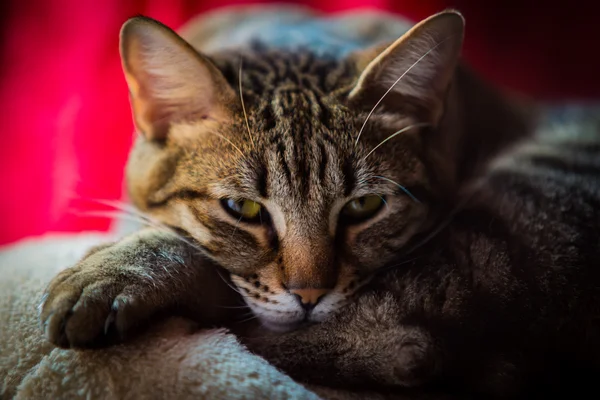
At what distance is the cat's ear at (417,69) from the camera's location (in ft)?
2.87

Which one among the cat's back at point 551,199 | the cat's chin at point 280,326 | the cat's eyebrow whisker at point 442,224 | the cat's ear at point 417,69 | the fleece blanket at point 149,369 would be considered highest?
the cat's ear at point 417,69

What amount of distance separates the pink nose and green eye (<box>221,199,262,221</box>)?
15cm

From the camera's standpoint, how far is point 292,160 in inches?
33.7

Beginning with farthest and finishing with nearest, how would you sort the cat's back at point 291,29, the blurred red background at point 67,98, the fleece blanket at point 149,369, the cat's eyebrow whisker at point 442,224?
the blurred red background at point 67,98, the cat's back at point 291,29, the cat's eyebrow whisker at point 442,224, the fleece blanket at point 149,369

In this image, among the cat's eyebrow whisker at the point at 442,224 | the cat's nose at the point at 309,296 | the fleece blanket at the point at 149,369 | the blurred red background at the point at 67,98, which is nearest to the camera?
the fleece blanket at the point at 149,369

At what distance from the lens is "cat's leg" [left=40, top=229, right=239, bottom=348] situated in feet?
2.25

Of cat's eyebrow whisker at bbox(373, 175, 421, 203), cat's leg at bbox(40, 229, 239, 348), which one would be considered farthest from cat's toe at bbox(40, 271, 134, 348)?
cat's eyebrow whisker at bbox(373, 175, 421, 203)

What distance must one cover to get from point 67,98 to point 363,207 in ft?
3.51

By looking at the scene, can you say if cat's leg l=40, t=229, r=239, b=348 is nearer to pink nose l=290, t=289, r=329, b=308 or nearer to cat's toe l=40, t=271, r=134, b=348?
cat's toe l=40, t=271, r=134, b=348

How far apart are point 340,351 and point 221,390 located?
0.63 ft

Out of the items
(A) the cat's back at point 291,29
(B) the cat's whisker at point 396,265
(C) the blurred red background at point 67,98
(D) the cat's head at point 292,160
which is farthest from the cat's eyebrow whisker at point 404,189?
(C) the blurred red background at point 67,98

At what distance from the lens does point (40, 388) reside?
685mm

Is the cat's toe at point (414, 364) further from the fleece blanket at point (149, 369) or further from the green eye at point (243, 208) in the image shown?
the green eye at point (243, 208)

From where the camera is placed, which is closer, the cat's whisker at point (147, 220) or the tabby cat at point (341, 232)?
the tabby cat at point (341, 232)
